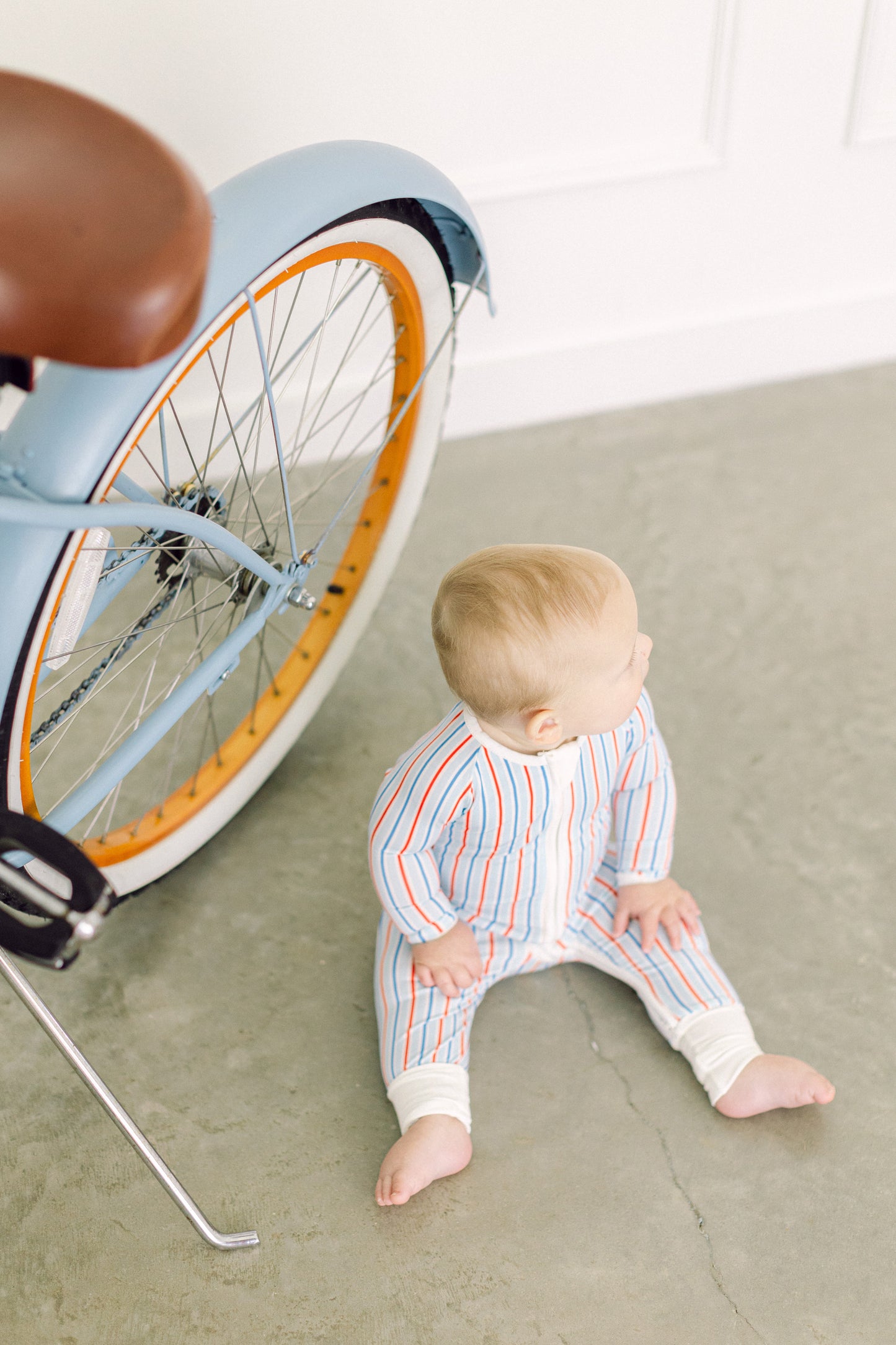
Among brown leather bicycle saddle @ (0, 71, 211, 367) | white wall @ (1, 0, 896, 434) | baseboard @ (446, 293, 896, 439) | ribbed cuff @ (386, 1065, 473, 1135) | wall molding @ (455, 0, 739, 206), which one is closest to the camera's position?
brown leather bicycle saddle @ (0, 71, 211, 367)

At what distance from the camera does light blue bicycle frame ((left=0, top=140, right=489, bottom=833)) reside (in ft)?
2.48

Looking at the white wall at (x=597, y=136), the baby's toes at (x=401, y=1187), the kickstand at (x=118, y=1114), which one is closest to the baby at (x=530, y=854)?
the baby's toes at (x=401, y=1187)

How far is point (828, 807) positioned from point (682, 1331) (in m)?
0.58

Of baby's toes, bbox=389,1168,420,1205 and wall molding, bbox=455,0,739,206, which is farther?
wall molding, bbox=455,0,739,206

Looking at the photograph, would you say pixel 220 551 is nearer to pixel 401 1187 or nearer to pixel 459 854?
pixel 459 854

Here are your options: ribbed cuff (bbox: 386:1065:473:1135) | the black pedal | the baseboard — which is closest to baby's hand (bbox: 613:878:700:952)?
ribbed cuff (bbox: 386:1065:473:1135)

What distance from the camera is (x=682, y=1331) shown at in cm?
89

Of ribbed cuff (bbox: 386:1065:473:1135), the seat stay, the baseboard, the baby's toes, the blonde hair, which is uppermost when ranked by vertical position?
the blonde hair

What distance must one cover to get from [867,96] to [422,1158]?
1573 millimetres

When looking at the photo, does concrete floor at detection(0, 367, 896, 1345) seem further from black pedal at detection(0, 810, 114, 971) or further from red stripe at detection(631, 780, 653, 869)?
black pedal at detection(0, 810, 114, 971)

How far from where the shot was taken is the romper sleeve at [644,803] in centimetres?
102

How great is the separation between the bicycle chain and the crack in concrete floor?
54 centimetres

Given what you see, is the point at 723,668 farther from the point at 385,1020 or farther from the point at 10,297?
the point at 10,297

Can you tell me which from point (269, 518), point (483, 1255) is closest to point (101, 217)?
point (269, 518)
